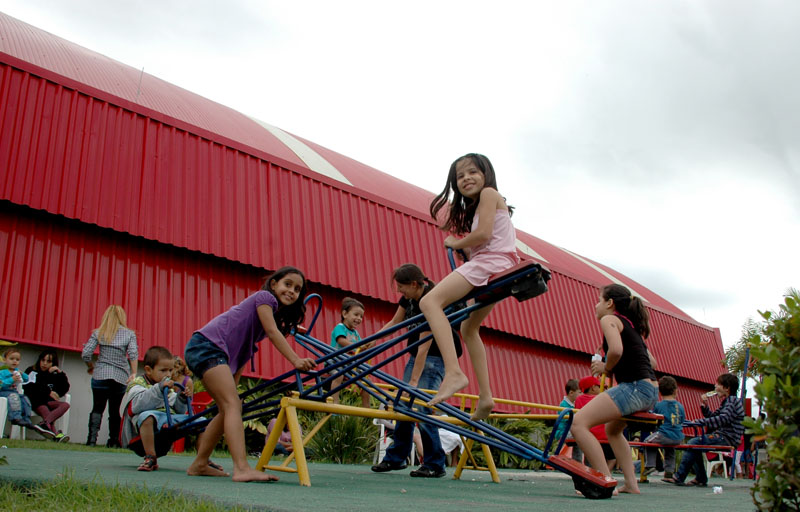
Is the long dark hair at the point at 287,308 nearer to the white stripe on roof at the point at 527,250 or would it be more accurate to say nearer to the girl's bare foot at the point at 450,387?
the girl's bare foot at the point at 450,387

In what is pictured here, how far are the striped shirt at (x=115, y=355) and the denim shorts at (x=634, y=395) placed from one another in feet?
18.0

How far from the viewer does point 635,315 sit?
498 centimetres

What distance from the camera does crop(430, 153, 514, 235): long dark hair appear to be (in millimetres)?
4074

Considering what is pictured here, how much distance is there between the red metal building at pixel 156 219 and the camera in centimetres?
852

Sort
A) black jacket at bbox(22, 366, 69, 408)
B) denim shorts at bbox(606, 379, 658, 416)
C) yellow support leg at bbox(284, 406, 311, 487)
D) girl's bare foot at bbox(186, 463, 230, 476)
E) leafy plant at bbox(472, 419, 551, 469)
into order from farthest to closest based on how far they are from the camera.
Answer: leafy plant at bbox(472, 419, 551, 469) < black jacket at bbox(22, 366, 69, 408) < denim shorts at bbox(606, 379, 658, 416) < girl's bare foot at bbox(186, 463, 230, 476) < yellow support leg at bbox(284, 406, 311, 487)

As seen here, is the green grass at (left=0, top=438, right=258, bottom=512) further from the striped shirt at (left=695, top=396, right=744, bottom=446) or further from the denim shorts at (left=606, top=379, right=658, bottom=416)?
the striped shirt at (left=695, top=396, right=744, bottom=446)

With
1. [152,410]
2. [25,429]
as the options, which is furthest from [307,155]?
[152,410]

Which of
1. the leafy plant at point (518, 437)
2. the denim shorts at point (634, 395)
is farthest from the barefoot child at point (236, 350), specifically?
the leafy plant at point (518, 437)

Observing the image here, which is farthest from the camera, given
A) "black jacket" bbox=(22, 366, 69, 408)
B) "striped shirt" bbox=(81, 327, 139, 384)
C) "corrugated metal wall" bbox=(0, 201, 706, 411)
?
"corrugated metal wall" bbox=(0, 201, 706, 411)

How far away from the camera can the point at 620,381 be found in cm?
460

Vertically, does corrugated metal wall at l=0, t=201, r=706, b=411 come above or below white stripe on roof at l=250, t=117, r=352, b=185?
below

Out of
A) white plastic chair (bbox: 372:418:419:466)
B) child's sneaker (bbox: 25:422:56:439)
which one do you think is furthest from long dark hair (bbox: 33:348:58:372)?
white plastic chair (bbox: 372:418:419:466)

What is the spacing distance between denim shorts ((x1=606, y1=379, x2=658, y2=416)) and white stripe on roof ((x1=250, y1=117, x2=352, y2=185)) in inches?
402

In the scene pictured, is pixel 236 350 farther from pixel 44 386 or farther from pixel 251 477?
pixel 44 386
